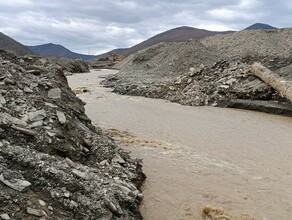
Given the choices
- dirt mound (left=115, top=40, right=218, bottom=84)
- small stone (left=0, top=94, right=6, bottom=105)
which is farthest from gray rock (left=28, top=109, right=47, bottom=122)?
dirt mound (left=115, top=40, right=218, bottom=84)

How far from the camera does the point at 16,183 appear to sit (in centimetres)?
371

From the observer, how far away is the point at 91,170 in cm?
467

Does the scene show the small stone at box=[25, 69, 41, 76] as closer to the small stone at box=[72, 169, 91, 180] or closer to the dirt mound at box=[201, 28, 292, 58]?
the small stone at box=[72, 169, 91, 180]

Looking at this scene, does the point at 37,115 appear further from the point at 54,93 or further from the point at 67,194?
the point at 67,194

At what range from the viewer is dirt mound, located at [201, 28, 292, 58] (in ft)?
72.6

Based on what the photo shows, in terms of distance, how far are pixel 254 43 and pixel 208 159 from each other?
18.8 m

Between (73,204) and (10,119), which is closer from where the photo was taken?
(73,204)

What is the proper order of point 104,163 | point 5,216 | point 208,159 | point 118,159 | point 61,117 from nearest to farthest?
point 5,216
point 104,163
point 61,117
point 118,159
point 208,159

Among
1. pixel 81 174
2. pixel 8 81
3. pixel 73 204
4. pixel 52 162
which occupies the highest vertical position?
pixel 8 81

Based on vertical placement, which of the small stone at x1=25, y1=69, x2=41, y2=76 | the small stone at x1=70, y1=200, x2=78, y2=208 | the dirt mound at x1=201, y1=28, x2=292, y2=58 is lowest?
the small stone at x1=70, y1=200, x2=78, y2=208

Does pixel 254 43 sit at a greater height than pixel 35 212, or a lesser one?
greater

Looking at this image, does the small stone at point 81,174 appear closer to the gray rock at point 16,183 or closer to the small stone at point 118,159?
the gray rock at point 16,183

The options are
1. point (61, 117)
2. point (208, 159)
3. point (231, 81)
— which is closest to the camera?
point (61, 117)

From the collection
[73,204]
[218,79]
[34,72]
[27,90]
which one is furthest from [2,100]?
[218,79]
